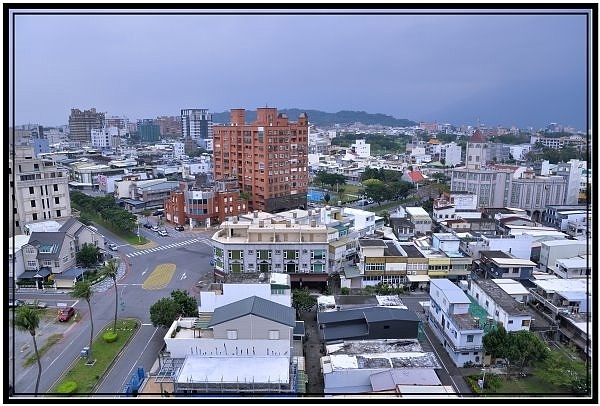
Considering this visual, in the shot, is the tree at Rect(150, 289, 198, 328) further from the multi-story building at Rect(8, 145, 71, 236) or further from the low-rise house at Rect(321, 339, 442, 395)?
the multi-story building at Rect(8, 145, 71, 236)

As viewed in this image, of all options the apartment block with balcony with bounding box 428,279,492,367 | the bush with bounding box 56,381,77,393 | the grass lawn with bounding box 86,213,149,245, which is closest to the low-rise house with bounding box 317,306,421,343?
the apartment block with balcony with bounding box 428,279,492,367

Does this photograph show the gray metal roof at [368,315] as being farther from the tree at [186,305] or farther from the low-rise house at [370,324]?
the tree at [186,305]

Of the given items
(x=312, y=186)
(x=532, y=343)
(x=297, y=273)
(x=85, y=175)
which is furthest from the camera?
(x=312, y=186)

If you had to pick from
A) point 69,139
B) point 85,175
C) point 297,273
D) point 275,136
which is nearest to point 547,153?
point 275,136

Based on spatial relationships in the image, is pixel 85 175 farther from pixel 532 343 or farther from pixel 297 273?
pixel 532 343

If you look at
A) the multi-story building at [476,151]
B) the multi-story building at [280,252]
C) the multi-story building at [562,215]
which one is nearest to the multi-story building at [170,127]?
the multi-story building at [476,151]

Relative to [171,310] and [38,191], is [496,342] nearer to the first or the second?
[171,310]

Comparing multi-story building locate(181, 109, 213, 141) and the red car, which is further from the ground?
multi-story building locate(181, 109, 213, 141)
